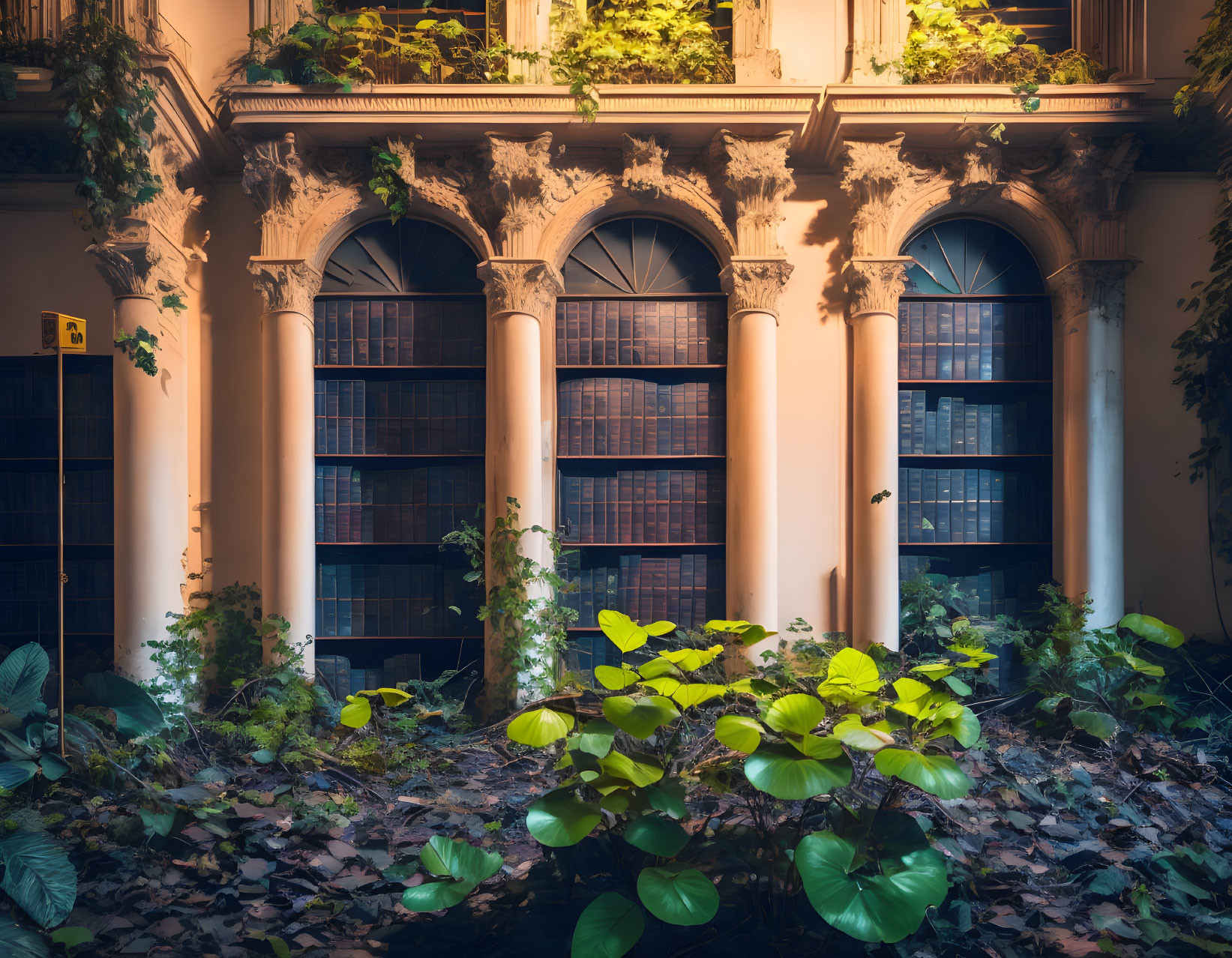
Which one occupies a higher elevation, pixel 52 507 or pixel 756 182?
pixel 756 182

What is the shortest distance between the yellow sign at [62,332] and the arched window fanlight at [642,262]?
9.13ft

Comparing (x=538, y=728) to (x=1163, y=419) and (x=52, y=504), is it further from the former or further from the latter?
(x=1163, y=419)

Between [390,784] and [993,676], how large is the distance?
13.0ft

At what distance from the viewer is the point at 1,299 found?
4316 millimetres

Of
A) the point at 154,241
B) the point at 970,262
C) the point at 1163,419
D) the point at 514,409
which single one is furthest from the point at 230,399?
the point at 1163,419

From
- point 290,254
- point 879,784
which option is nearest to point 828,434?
point 879,784

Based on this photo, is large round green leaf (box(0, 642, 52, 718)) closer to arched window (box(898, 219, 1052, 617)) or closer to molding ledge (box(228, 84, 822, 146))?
molding ledge (box(228, 84, 822, 146))

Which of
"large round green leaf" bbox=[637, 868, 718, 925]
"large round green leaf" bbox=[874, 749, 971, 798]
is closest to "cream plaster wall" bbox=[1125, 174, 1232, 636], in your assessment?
"large round green leaf" bbox=[874, 749, 971, 798]

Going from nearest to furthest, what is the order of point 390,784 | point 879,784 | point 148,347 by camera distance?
point 879,784 < point 390,784 < point 148,347

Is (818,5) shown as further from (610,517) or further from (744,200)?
(610,517)

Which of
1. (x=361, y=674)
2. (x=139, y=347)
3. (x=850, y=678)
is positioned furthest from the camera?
(x=361, y=674)

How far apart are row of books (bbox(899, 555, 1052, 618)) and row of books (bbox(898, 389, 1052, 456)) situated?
31.7 inches

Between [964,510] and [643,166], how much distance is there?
10.7 feet

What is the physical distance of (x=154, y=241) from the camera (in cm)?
403
